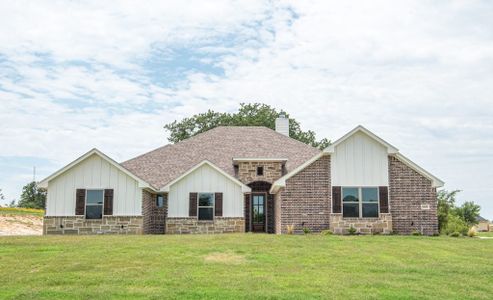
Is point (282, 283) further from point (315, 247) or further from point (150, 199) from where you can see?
point (150, 199)

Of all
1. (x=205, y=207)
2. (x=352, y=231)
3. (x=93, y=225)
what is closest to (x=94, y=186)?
(x=93, y=225)

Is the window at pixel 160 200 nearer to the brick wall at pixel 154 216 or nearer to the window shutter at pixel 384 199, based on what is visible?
the brick wall at pixel 154 216

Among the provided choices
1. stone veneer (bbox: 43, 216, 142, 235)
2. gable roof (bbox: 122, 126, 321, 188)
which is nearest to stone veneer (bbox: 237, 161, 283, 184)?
gable roof (bbox: 122, 126, 321, 188)

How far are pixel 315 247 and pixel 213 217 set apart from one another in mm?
9449

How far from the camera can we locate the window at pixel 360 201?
2316 centimetres

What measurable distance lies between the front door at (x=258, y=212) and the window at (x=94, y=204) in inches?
333

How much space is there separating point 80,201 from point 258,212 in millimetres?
9536

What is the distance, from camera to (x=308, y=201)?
918 inches

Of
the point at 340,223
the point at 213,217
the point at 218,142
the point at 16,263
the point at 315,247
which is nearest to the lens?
the point at 16,263

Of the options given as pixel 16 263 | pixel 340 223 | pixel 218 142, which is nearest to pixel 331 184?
pixel 340 223

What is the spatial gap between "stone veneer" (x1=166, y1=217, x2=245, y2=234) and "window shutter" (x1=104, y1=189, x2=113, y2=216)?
2778 millimetres

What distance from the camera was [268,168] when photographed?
1121 inches

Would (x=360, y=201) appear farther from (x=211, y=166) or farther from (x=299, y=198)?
(x=211, y=166)

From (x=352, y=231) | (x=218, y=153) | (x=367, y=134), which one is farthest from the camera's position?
(x=218, y=153)
